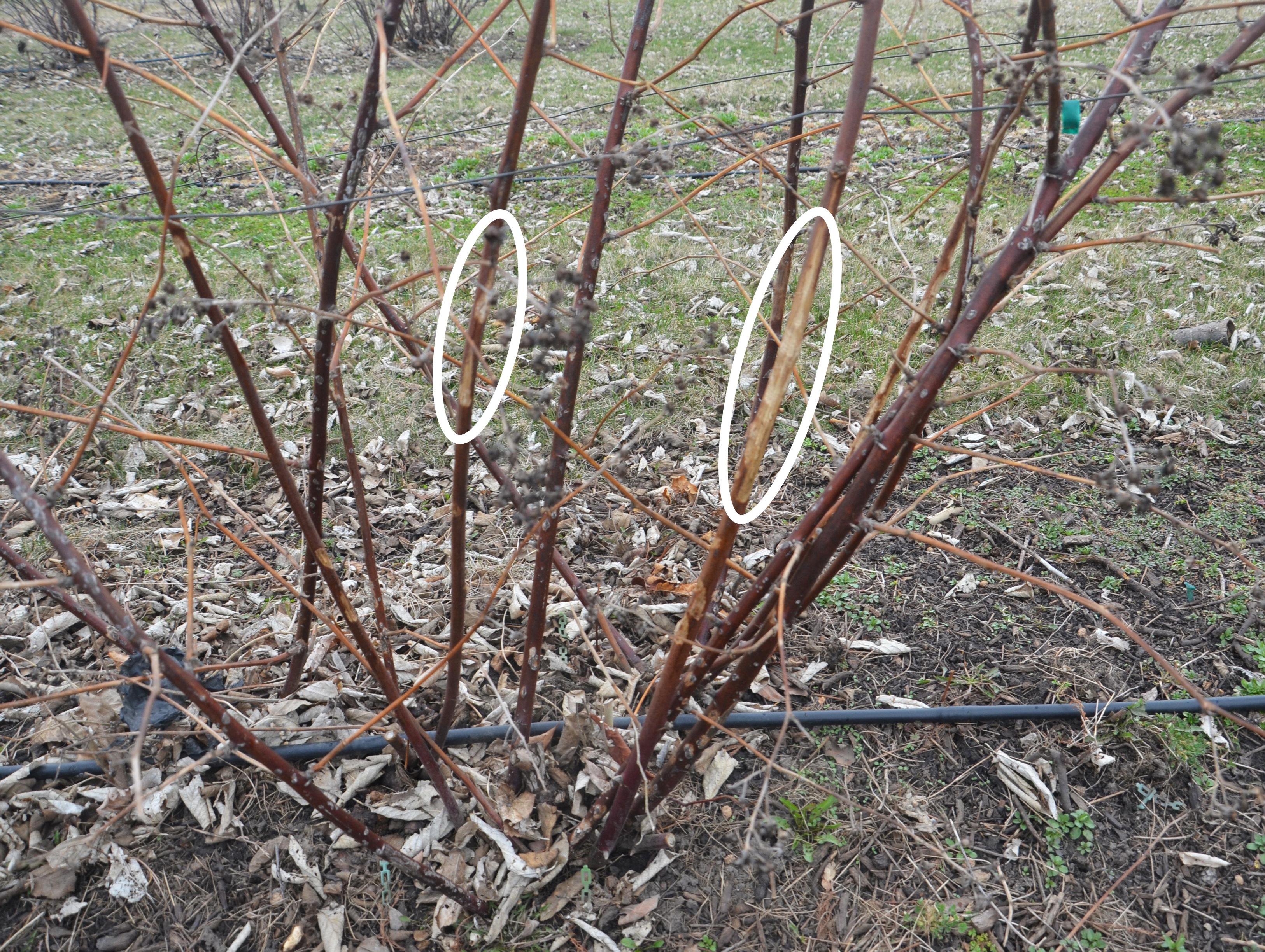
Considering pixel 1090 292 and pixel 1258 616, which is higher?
pixel 1090 292

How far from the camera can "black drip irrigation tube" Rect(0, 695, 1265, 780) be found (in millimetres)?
2453

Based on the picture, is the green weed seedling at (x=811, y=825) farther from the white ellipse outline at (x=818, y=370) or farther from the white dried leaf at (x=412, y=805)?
the white ellipse outline at (x=818, y=370)

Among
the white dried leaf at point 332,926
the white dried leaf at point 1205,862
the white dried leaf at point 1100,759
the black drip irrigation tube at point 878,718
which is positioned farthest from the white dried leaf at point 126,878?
the white dried leaf at point 1205,862

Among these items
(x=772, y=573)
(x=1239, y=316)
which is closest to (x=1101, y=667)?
(x=772, y=573)

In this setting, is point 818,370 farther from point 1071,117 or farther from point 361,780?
point 361,780

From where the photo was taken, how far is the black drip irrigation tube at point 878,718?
245 cm

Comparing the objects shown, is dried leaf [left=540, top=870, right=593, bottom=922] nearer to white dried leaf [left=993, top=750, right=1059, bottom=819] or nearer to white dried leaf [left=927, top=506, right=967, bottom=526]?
white dried leaf [left=993, top=750, right=1059, bottom=819]

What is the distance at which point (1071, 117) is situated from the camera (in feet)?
4.53

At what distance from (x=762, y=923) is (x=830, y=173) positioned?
1.85 m

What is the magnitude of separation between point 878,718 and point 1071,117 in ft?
5.84

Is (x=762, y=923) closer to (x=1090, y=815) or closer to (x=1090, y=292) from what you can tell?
(x=1090, y=815)

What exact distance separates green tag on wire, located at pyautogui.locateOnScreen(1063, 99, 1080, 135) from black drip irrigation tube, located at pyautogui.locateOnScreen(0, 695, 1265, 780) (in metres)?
1.75

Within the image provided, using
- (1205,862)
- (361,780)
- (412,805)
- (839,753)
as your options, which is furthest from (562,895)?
(1205,862)

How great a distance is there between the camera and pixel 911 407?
1.44 meters
